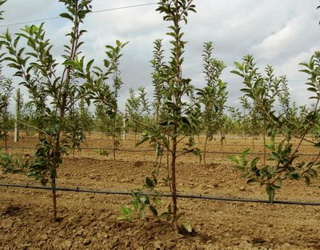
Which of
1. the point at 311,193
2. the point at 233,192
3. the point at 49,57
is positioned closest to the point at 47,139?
the point at 49,57

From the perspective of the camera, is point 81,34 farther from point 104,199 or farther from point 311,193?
point 311,193

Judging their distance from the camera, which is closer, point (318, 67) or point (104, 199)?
point (318, 67)

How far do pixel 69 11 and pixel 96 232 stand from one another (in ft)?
9.14

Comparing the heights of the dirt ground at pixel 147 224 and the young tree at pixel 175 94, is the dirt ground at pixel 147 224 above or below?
below

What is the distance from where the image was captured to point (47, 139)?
462 centimetres

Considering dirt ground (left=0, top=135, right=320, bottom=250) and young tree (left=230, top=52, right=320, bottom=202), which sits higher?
young tree (left=230, top=52, right=320, bottom=202)

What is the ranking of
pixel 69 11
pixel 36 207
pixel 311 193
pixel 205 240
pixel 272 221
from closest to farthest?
pixel 205 240 → pixel 69 11 → pixel 272 221 → pixel 36 207 → pixel 311 193

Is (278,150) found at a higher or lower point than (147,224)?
higher

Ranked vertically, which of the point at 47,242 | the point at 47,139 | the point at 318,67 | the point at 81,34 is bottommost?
the point at 47,242

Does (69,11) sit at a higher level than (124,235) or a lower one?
higher

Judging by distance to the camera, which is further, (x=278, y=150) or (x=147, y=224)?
(x=147, y=224)

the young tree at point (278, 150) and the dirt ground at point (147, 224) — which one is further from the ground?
the young tree at point (278, 150)

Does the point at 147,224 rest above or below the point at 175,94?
below

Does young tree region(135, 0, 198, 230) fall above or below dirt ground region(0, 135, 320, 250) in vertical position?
above
